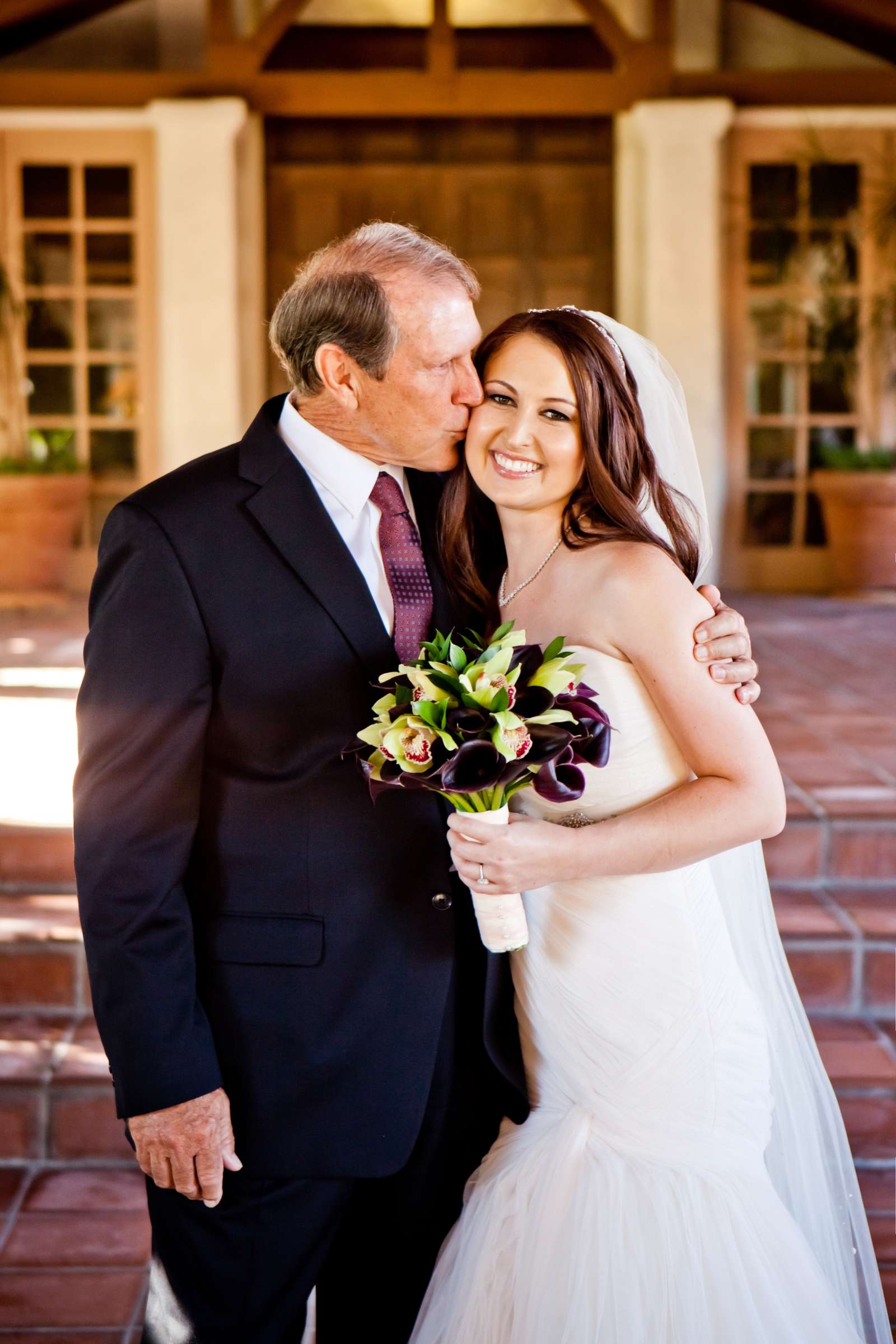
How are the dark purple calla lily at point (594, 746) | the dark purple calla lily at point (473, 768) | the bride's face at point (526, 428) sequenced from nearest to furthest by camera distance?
the dark purple calla lily at point (473, 768) < the dark purple calla lily at point (594, 746) < the bride's face at point (526, 428)

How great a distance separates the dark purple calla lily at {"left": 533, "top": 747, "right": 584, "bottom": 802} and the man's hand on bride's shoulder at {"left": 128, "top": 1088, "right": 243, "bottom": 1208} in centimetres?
60

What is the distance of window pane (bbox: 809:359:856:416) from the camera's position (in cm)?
762

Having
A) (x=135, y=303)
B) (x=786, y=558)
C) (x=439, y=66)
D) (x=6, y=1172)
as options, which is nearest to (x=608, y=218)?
(x=439, y=66)

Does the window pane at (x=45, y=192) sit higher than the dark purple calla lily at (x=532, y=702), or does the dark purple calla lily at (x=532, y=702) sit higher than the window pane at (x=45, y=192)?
the window pane at (x=45, y=192)

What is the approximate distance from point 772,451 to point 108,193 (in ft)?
13.4

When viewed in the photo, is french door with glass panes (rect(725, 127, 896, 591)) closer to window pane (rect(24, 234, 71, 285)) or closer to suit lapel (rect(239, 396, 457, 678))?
window pane (rect(24, 234, 71, 285))

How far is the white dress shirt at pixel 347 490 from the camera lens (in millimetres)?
1862

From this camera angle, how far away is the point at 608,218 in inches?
304

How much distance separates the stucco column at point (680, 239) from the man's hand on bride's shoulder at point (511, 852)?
5796 mm

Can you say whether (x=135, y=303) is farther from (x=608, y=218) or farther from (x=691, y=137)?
(x=691, y=137)

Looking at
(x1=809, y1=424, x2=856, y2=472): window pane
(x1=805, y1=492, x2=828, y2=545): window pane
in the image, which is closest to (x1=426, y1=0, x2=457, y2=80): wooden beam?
(x1=809, y1=424, x2=856, y2=472): window pane

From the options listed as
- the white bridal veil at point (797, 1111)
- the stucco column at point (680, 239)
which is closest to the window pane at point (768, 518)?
the stucco column at point (680, 239)

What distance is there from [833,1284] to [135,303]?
6738 millimetres

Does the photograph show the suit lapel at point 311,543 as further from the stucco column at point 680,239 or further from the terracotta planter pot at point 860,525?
the terracotta planter pot at point 860,525
